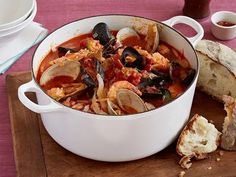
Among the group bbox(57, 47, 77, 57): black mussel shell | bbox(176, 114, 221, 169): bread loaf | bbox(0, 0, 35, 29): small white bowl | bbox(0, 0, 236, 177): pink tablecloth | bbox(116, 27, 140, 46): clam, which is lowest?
bbox(0, 0, 236, 177): pink tablecloth

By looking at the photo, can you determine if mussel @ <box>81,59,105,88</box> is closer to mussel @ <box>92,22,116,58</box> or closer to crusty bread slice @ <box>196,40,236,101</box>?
mussel @ <box>92,22,116,58</box>

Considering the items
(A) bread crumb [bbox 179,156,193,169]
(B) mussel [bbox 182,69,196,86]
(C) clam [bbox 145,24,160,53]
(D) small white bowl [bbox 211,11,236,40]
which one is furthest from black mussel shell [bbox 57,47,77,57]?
(D) small white bowl [bbox 211,11,236,40]

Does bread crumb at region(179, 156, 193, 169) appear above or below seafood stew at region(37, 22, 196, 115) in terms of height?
below

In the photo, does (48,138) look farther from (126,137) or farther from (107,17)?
(107,17)

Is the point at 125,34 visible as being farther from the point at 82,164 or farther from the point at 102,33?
the point at 82,164

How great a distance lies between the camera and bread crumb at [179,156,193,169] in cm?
141

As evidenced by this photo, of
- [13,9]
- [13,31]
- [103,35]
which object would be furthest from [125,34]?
[13,9]

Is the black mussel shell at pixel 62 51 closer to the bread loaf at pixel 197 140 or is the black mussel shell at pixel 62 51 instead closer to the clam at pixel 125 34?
the clam at pixel 125 34

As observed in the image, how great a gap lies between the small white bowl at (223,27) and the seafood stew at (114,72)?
40 cm

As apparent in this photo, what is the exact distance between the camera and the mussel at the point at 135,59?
156cm

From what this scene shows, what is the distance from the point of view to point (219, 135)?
4.86 feet

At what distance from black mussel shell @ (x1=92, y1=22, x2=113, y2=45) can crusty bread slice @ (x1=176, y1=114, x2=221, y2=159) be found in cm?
40

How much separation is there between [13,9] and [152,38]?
2.22 ft

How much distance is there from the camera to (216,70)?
1.64 m
